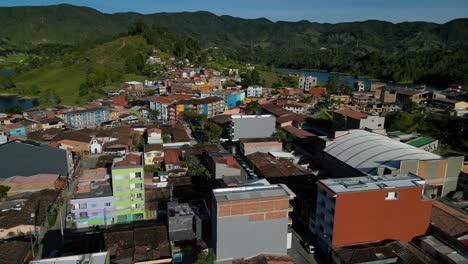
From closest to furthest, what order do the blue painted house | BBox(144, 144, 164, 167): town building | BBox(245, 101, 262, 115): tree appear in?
BBox(144, 144, 164, 167): town building, the blue painted house, BBox(245, 101, 262, 115): tree

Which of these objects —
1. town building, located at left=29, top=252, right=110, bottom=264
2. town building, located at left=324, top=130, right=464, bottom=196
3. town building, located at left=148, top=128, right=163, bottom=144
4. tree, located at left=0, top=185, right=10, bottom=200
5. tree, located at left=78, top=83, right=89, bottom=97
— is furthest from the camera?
tree, located at left=78, top=83, right=89, bottom=97

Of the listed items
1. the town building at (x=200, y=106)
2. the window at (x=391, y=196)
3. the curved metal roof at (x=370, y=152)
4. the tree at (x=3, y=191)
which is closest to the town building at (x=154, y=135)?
the town building at (x=200, y=106)

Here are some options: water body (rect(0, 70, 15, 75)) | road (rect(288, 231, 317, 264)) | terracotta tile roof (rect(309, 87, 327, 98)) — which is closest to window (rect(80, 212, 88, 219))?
road (rect(288, 231, 317, 264))

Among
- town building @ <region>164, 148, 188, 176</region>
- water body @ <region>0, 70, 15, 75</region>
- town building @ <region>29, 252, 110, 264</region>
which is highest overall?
water body @ <region>0, 70, 15, 75</region>

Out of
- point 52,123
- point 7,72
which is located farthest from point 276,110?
point 7,72

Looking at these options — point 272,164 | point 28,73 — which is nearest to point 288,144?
point 272,164

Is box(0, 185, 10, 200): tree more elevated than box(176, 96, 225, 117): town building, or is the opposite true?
box(176, 96, 225, 117): town building

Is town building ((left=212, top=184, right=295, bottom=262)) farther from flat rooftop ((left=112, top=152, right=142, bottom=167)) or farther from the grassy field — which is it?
the grassy field
